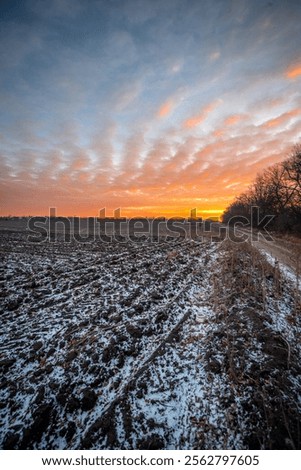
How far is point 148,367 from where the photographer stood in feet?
15.3

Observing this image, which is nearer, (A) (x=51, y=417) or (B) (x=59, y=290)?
(A) (x=51, y=417)

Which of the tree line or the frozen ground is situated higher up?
the tree line

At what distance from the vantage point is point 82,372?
4539mm

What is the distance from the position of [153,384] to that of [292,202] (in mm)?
42756

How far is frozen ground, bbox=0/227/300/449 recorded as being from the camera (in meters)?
3.39

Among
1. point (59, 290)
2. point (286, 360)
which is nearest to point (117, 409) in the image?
point (286, 360)

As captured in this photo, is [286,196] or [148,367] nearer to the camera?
[148,367]

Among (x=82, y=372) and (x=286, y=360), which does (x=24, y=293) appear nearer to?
(x=82, y=372)

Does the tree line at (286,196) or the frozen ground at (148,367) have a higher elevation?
the tree line at (286,196)

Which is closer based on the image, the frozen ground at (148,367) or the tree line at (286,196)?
the frozen ground at (148,367)

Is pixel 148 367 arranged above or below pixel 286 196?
below

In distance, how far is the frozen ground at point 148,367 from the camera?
3391mm

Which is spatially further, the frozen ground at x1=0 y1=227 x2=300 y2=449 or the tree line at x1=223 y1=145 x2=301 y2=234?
the tree line at x1=223 y1=145 x2=301 y2=234
